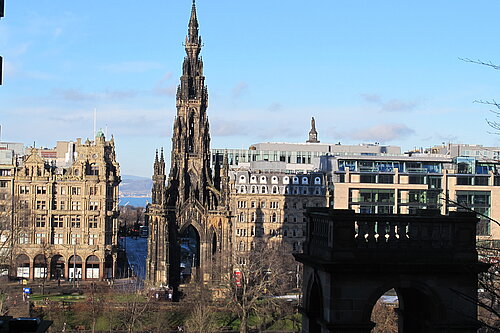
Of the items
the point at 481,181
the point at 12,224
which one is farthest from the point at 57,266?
the point at 481,181

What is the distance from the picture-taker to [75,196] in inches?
5443

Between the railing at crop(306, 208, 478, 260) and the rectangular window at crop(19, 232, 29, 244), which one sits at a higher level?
the railing at crop(306, 208, 478, 260)

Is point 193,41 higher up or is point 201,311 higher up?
point 193,41

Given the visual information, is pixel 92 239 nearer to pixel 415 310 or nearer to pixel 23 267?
pixel 23 267

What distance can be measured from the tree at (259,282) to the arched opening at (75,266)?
2725 centimetres

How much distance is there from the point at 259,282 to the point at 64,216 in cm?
4100

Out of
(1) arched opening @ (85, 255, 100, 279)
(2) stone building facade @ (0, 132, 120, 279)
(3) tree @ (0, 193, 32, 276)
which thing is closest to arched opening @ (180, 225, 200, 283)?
(2) stone building facade @ (0, 132, 120, 279)

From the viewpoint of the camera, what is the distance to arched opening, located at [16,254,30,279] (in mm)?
134375

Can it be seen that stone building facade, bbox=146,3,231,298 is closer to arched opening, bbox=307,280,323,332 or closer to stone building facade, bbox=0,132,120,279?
stone building facade, bbox=0,132,120,279

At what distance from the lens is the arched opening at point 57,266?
136000 millimetres

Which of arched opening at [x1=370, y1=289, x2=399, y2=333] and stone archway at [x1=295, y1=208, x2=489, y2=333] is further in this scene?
arched opening at [x1=370, y1=289, x2=399, y2=333]

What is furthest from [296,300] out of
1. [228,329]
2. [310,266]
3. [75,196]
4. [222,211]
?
[310,266]

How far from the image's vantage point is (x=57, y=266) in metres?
137

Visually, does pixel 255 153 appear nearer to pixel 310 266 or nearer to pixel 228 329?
pixel 228 329
